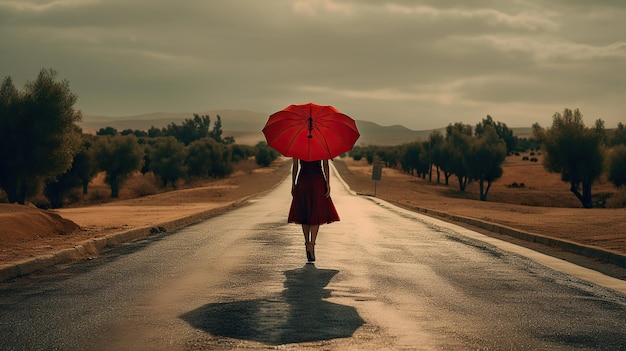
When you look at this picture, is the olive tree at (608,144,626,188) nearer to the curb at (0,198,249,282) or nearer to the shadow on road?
the curb at (0,198,249,282)

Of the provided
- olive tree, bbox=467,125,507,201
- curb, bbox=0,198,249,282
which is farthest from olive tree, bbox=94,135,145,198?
curb, bbox=0,198,249,282

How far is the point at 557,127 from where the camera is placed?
65938 mm

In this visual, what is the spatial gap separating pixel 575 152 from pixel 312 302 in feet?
196

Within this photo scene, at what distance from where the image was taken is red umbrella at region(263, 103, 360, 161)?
12484 mm

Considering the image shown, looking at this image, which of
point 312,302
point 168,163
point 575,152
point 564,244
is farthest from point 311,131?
point 168,163

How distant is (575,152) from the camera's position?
64000 mm

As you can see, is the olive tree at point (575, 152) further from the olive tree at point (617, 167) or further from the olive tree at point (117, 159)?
the olive tree at point (117, 159)

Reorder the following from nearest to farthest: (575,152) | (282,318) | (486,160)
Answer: (282,318), (575,152), (486,160)

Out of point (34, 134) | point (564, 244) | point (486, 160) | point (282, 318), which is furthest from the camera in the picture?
point (486, 160)

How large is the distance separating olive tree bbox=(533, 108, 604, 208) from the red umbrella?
54402 millimetres

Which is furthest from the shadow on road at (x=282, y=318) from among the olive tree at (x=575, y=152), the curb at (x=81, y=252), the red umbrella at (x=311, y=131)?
the olive tree at (x=575, y=152)

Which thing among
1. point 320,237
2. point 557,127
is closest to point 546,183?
point 557,127

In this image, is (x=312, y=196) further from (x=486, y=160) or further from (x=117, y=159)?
(x=486, y=160)

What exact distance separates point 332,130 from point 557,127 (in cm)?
Result: 5742
